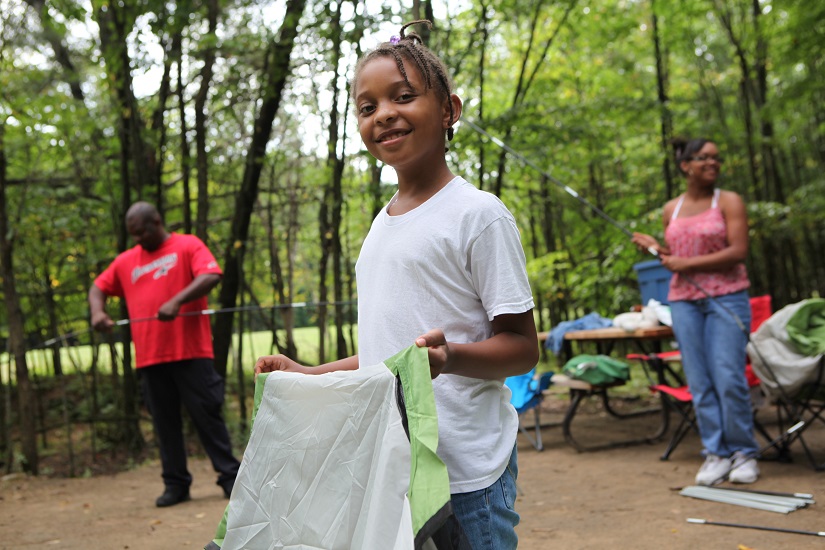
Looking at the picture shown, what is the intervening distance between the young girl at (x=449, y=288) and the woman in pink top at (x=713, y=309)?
3257mm

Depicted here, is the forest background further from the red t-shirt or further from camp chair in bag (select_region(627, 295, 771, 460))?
camp chair in bag (select_region(627, 295, 771, 460))

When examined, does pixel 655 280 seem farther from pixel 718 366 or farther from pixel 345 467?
pixel 345 467

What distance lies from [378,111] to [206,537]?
11.2 feet

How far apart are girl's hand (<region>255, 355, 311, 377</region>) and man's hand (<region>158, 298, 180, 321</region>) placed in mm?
3323

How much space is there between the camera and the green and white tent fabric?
4.47 ft

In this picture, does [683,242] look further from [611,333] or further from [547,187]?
[547,187]

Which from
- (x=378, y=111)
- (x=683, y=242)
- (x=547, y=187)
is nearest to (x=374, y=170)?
(x=683, y=242)

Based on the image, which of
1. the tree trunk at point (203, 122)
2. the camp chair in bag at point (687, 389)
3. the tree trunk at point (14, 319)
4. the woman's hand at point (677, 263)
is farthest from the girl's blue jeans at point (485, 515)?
the tree trunk at point (203, 122)

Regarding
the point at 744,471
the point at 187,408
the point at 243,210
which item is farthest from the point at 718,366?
the point at 243,210

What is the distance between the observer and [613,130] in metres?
11.2

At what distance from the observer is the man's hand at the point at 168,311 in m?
4.95

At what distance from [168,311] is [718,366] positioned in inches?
132

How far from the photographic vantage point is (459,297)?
1628 millimetres

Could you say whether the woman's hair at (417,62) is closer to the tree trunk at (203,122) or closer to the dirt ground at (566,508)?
the dirt ground at (566,508)
